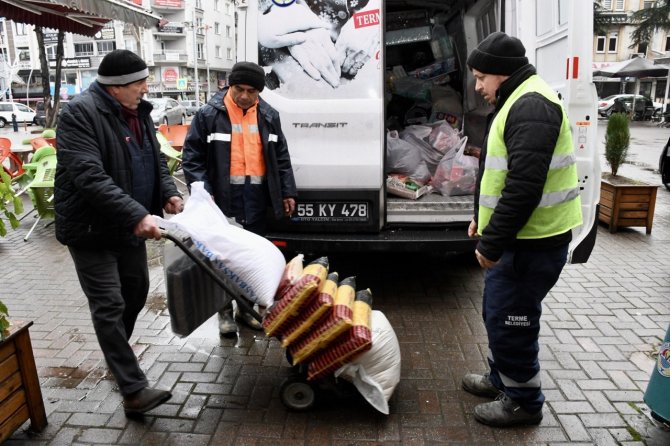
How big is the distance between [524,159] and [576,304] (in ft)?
8.15

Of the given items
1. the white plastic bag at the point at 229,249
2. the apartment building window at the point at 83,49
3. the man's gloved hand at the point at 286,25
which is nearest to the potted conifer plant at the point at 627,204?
the man's gloved hand at the point at 286,25

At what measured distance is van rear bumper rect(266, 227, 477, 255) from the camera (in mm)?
3949

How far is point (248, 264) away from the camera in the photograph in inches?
106

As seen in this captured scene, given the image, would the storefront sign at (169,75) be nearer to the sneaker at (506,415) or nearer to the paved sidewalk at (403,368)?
the paved sidewalk at (403,368)

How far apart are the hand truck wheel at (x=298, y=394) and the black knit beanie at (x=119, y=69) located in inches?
68.7

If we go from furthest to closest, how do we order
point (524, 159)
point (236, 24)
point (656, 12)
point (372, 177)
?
1. point (656, 12)
2. point (236, 24)
3. point (372, 177)
4. point (524, 159)

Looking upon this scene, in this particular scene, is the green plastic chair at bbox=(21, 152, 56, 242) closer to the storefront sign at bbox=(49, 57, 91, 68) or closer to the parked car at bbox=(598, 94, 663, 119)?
the parked car at bbox=(598, 94, 663, 119)

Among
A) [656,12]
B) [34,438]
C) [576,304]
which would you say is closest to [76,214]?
[34,438]

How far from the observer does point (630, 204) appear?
251 inches

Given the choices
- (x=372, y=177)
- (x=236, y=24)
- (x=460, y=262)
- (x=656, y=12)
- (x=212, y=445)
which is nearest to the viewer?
(x=212, y=445)

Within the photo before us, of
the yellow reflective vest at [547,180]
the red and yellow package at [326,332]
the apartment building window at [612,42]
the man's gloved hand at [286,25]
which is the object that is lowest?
the red and yellow package at [326,332]

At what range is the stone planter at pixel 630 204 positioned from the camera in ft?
20.6

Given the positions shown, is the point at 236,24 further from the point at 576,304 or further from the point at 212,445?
the point at 576,304

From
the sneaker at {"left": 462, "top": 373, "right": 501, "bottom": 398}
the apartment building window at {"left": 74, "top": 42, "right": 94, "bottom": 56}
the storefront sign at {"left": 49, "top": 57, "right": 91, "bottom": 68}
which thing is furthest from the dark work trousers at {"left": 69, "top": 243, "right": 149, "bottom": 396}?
the apartment building window at {"left": 74, "top": 42, "right": 94, "bottom": 56}
